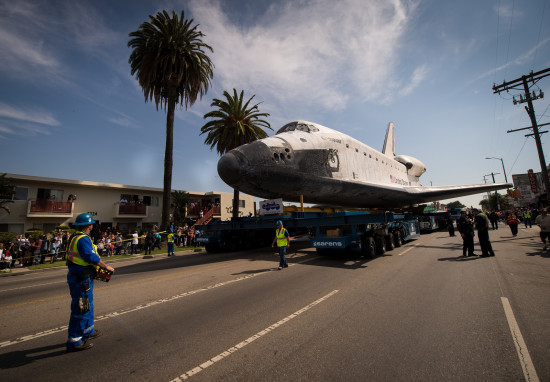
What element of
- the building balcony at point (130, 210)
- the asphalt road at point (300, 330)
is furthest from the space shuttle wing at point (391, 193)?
the building balcony at point (130, 210)

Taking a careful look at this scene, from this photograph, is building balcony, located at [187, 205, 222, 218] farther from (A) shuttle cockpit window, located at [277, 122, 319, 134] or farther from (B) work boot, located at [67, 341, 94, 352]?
(B) work boot, located at [67, 341, 94, 352]

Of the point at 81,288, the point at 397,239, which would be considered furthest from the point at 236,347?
the point at 397,239

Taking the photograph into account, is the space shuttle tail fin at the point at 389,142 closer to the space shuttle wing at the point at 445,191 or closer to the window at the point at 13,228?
the space shuttle wing at the point at 445,191

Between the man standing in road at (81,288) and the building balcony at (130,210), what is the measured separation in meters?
27.3

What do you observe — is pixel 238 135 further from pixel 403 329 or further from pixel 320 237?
pixel 403 329

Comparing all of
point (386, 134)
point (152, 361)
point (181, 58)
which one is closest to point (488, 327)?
point (152, 361)

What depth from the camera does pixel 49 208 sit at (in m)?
22.8

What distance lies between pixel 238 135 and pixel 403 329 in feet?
78.3

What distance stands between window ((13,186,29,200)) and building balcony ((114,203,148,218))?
708 cm

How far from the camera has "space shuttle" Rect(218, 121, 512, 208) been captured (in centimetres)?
866

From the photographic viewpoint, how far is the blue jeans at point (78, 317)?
335 cm

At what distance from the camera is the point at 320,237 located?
959cm

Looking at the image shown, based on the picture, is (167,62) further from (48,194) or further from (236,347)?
(236,347)

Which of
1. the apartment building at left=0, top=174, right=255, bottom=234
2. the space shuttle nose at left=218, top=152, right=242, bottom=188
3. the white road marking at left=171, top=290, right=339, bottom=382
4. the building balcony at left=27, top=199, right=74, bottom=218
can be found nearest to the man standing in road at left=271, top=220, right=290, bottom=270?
the space shuttle nose at left=218, top=152, right=242, bottom=188
